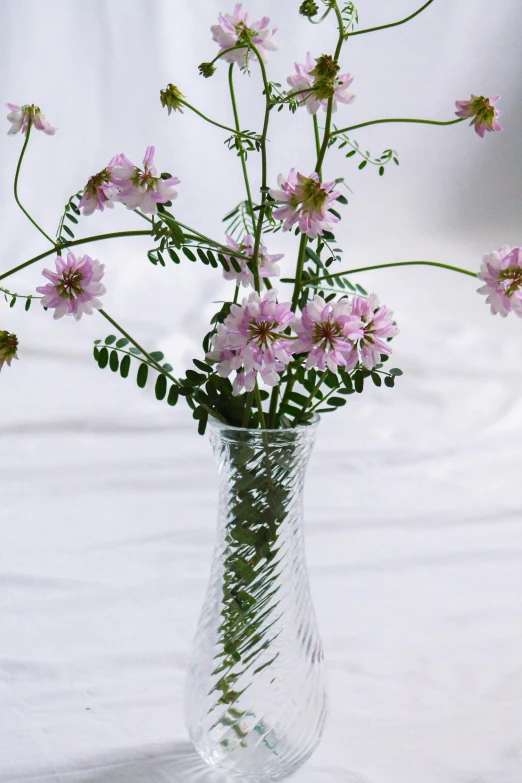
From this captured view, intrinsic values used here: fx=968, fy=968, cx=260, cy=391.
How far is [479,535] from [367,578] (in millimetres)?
198

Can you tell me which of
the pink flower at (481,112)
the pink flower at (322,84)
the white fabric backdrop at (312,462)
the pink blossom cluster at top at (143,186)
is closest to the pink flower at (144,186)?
the pink blossom cluster at top at (143,186)

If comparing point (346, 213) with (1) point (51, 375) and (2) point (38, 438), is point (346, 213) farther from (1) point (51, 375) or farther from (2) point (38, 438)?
(2) point (38, 438)

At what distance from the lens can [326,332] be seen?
1.88ft

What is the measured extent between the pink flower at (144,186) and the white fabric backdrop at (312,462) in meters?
0.49

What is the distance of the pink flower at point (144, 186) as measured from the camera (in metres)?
0.59

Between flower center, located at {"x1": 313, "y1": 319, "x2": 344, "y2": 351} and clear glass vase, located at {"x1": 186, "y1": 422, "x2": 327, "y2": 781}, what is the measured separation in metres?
0.13

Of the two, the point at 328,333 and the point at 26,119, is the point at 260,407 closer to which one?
the point at 328,333

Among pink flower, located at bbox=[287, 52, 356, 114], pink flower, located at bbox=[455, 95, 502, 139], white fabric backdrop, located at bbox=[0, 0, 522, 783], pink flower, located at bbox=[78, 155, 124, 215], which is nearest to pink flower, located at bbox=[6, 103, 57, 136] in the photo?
pink flower, located at bbox=[78, 155, 124, 215]

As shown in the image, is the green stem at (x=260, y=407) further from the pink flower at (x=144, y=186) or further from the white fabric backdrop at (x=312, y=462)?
the white fabric backdrop at (x=312, y=462)

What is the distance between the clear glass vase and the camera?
0.71m

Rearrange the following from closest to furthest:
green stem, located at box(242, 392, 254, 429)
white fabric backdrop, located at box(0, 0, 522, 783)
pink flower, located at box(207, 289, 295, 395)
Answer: pink flower, located at box(207, 289, 295, 395) → green stem, located at box(242, 392, 254, 429) → white fabric backdrop, located at box(0, 0, 522, 783)

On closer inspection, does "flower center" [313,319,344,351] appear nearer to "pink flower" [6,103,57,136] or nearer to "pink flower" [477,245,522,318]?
"pink flower" [477,245,522,318]

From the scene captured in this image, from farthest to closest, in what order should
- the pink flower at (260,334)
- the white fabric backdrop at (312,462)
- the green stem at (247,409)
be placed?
the white fabric backdrop at (312,462), the green stem at (247,409), the pink flower at (260,334)

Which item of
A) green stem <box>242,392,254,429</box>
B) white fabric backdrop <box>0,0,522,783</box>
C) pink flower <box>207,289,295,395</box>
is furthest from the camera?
white fabric backdrop <box>0,0,522,783</box>
